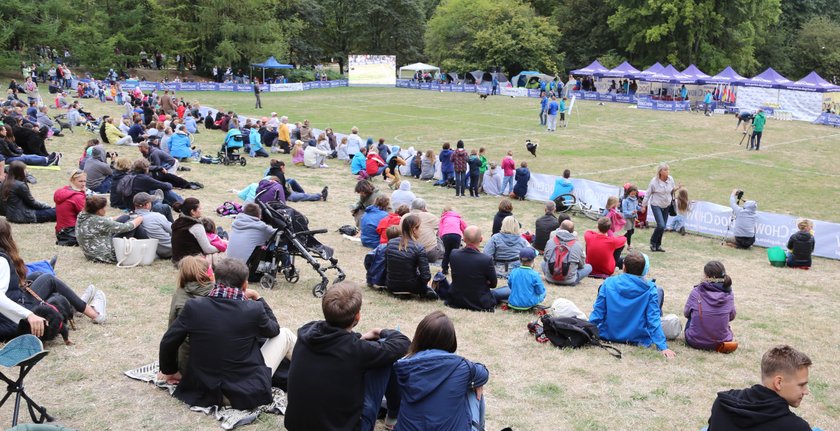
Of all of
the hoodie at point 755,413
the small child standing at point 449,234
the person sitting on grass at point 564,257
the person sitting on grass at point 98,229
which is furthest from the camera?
the small child standing at point 449,234

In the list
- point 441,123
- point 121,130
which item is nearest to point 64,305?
point 121,130

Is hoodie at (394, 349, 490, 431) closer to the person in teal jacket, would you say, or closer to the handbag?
the handbag

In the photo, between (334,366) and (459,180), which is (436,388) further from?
(459,180)

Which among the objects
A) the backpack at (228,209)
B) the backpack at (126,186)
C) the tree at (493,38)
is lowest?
the backpack at (228,209)

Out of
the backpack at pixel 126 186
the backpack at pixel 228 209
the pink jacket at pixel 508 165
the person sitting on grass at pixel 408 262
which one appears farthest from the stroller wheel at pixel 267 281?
the pink jacket at pixel 508 165

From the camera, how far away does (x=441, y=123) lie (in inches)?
1453

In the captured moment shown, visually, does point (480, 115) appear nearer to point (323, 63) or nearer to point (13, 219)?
point (13, 219)

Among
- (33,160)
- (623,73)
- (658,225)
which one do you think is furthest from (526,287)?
(623,73)

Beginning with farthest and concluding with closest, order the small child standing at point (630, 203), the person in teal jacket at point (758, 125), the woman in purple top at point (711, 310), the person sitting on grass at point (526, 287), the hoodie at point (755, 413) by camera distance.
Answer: the person in teal jacket at point (758, 125) < the small child standing at point (630, 203) < the person sitting on grass at point (526, 287) < the woman in purple top at point (711, 310) < the hoodie at point (755, 413)

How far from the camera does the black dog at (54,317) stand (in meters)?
6.94

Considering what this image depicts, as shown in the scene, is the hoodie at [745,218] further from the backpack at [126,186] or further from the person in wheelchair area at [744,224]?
the backpack at [126,186]

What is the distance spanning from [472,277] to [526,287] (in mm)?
785

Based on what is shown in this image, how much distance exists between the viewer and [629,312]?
8.44 metres

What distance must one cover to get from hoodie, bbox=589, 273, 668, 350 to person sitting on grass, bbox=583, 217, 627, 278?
368 centimetres
